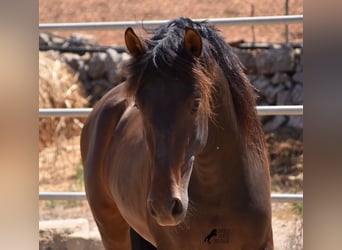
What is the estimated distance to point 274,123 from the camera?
8641mm

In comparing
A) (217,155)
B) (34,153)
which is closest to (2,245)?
(34,153)

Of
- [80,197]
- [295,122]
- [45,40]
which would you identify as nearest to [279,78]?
[295,122]

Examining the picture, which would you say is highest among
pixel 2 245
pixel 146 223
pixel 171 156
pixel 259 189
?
pixel 2 245

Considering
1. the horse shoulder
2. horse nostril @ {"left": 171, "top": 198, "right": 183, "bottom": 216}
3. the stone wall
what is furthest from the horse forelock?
the stone wall

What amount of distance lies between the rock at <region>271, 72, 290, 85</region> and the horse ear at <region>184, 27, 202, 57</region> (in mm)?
6653

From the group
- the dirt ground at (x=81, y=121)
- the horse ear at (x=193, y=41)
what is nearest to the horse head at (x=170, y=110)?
the horse ear at (x=193, y=41)

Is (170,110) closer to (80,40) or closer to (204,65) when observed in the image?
(204,65)

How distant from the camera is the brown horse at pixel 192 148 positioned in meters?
1.88

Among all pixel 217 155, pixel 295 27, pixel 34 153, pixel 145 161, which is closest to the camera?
pixel 34 153

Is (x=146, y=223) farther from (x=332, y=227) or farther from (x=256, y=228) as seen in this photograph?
(x=332, y=227)

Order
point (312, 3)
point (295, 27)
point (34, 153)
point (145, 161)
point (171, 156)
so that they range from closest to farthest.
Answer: point (312, 3) → point (34, 153) → point (171, 156) → point (145, 161) → point (295, 27)

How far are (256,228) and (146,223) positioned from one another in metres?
0.44

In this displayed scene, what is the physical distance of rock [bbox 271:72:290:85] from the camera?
8578 mm

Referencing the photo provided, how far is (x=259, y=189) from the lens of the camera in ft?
7.61
